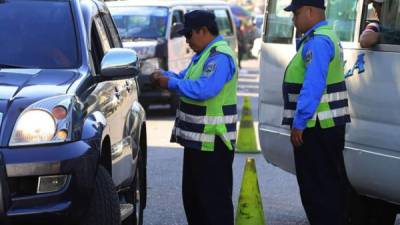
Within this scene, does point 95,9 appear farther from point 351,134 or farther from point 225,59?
point 351,134

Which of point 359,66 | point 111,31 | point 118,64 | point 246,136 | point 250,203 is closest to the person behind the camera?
point 118,64

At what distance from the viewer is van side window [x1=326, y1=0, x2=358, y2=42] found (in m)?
6.85

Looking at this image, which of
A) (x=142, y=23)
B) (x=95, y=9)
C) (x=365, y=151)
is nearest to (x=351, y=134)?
(x=365, y=151)

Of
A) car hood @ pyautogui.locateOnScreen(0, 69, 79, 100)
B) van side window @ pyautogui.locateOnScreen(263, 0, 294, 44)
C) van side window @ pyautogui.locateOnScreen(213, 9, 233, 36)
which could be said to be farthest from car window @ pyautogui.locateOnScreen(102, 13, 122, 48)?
van side window @ pyautogui.locateOnScreen(213, 9, 233, 36)

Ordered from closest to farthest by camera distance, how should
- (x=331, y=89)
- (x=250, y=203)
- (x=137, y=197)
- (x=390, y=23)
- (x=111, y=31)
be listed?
(x=331, y=89), (x=390, y=23), (x=250, y=203), (x=137, y=197), (x=111, y=31)

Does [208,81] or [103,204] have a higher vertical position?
[208,81]

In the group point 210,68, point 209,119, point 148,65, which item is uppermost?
point 210,68

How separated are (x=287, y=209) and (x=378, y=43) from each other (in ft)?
8.76

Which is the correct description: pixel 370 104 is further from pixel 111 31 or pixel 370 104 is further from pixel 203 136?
pixel 111 31

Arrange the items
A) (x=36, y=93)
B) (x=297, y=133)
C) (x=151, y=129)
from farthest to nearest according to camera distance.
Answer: (x=151, y=129), (x=297, y=133), (x=36, y=93)

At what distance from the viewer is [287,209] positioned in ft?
28.4

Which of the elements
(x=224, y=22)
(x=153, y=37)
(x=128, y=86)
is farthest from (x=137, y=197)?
(x=224, y=22)

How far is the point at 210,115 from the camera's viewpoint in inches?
242

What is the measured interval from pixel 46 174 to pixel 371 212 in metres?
3.12
